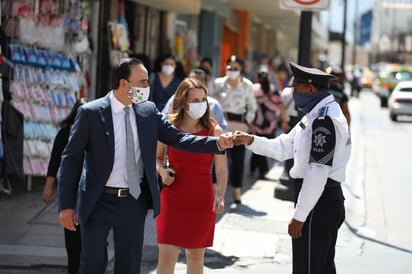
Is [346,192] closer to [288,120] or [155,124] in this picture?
[288,120]

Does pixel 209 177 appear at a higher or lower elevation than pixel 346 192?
higher

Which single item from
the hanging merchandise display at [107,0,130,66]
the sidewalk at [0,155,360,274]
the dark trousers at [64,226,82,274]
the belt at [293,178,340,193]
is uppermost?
the hanging merchandise display at [107,0,130,66]

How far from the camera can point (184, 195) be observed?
6.53m

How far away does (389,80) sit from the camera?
4322 cm

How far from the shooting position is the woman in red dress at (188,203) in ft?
21.3

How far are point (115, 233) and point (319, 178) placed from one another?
1327 millimetres

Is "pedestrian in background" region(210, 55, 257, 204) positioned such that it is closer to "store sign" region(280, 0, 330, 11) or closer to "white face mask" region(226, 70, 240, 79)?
"white face mask" region(226, 70, 240, 79)

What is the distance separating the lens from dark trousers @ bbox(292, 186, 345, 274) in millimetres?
5648

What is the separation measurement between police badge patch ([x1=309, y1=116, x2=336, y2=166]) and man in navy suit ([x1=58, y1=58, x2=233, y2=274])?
106 cm

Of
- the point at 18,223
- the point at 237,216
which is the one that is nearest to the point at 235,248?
the point at 237,216

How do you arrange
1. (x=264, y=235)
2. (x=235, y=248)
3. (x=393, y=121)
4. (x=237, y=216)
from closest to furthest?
1. (x=235, y=248)
2. (x=264, y=235)
3. (x=237, y=216)
4. (x=393, y=121)

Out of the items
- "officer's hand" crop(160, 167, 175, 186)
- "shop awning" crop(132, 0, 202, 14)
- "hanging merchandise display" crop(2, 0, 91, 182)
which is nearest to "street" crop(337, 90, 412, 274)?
"officer's hand" crop(160, 167, 175, 186)

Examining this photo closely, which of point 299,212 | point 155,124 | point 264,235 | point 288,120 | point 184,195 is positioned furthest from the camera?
point 288,120

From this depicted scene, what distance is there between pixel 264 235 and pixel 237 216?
1041 mm
